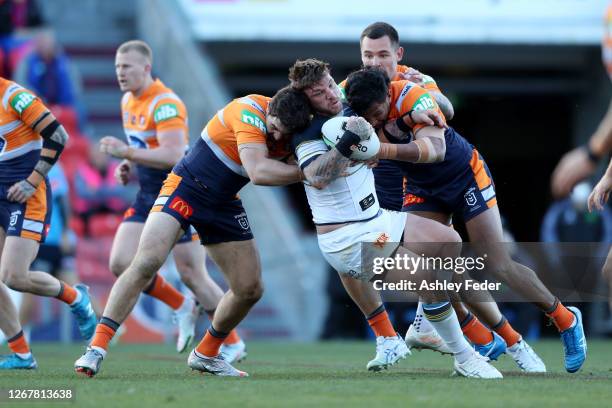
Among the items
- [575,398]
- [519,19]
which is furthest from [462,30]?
[575,398]

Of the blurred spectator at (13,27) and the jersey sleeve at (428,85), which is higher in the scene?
the blurred spectator at (13,27)

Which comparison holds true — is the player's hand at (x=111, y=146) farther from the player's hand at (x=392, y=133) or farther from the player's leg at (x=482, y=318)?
Result: the player's leg at (x=482, y=318)

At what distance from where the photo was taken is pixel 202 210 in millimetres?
8430

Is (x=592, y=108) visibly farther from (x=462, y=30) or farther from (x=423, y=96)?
(x=423, y=96)

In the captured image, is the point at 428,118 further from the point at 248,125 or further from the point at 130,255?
the point at 130,255

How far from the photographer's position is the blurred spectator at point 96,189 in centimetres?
1705

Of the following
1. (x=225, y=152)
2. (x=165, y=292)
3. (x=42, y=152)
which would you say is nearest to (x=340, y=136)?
(x=225, y=152)

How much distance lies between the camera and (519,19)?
1938 cm

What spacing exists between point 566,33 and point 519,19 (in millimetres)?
784

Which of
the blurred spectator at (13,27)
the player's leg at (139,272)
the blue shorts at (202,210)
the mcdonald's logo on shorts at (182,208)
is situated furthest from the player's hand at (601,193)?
the blurred spectator at (13,27)

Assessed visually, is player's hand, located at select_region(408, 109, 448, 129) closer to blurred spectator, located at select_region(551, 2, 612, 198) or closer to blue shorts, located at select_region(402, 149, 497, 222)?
blue shorts, located at select_region(402, 149, 497, 222)

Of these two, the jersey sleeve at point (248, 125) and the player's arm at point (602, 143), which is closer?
the player's arm at point (602, 143)

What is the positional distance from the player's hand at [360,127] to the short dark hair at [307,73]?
0.39 metres

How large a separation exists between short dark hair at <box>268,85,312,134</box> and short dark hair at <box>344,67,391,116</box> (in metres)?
0.38
